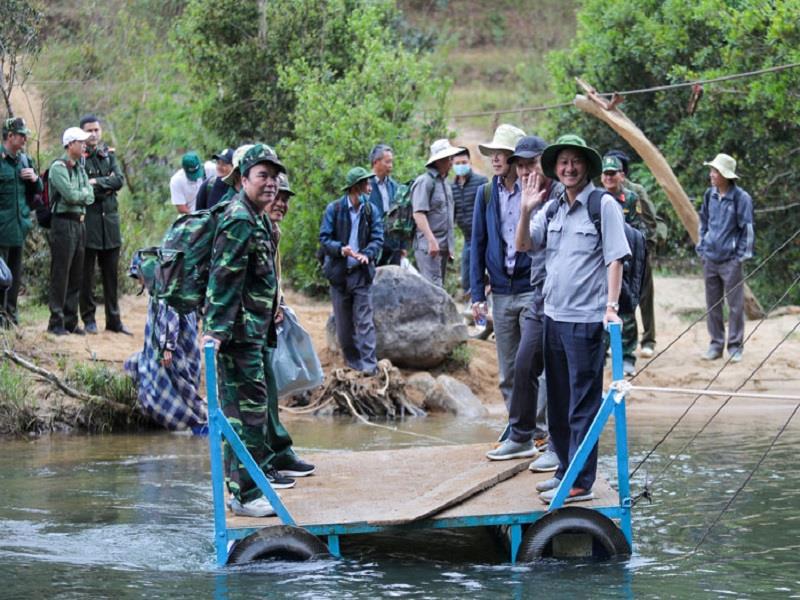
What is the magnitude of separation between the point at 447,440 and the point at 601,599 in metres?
5.14

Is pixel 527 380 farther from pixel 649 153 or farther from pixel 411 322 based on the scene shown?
pixel 649 153

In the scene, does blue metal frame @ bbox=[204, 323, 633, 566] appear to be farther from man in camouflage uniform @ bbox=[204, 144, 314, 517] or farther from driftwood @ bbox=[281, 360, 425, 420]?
driftwood @ bbox=[281, 360, 425, 420]

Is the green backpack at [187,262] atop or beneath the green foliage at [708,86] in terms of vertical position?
beneath

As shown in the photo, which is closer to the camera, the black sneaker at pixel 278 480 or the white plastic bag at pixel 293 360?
the black sneaker at pixel 278 480

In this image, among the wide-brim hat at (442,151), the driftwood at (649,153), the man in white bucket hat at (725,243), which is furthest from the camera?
the driftwood at (649,153)

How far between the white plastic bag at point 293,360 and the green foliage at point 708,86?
9020mm

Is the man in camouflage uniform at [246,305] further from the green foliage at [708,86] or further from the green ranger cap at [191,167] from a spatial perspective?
the green foliage at [708,86]

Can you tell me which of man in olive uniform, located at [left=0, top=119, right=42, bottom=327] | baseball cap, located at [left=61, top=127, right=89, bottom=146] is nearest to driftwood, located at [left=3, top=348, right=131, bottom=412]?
man in olive uniform, located at [left=0, top=119, right=42, bottom=327]

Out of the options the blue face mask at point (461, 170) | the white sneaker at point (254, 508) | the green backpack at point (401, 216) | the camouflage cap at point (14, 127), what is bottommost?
the white sneaker at point (254, 508)

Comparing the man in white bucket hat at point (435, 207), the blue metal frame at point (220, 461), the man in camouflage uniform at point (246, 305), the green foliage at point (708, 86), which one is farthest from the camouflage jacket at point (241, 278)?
the green foliage at point (708, 86)

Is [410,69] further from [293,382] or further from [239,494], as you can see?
[239,494]

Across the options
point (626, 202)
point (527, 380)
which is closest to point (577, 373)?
point (527, 380)

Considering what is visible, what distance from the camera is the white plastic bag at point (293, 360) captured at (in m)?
8.33

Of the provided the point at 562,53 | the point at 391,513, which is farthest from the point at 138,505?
the point at 562,53
